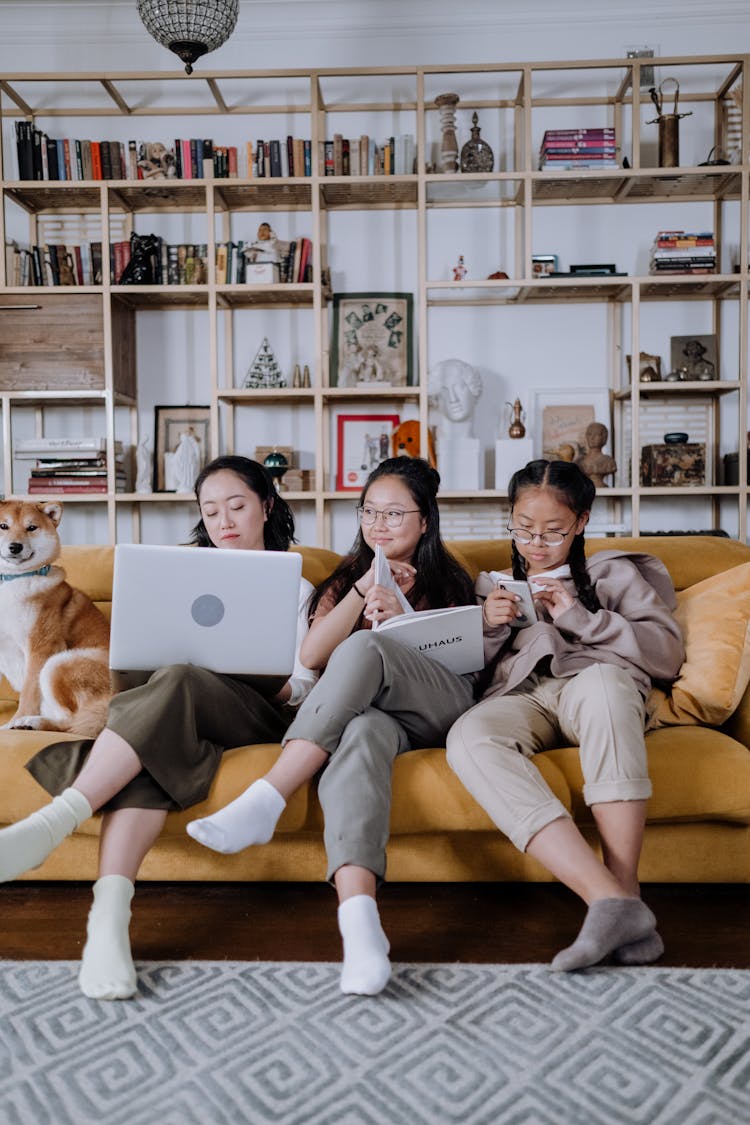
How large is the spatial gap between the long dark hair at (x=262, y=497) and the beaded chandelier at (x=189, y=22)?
180 cm

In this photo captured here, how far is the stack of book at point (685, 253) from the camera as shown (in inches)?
144

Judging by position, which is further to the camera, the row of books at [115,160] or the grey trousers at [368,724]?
the row of books at [115,160]

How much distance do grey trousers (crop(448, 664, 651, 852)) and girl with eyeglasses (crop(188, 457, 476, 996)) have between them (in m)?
0.13

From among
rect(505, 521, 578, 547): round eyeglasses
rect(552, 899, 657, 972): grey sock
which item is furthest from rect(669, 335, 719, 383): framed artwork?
rect(552, 899, 657, 972): grey sock

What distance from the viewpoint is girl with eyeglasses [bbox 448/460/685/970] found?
1526 millimetres

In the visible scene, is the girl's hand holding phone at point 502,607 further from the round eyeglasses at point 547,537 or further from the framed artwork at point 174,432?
the framed artwork at point 174,432

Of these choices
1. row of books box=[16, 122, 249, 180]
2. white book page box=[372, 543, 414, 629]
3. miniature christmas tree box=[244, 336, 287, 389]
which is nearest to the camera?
white book page box=[372, 543, 414, 629]

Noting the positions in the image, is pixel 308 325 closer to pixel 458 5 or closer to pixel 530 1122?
pixel 458 5

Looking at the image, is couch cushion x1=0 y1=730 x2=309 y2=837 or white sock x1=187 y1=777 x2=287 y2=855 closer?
white sock x1=187 y1=777 x2=287 y2=855

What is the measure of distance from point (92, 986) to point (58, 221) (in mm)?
3495

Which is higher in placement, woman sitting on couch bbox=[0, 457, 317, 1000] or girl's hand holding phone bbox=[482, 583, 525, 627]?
girl's hand holding phone bbox=[482, 583, 525, 627]

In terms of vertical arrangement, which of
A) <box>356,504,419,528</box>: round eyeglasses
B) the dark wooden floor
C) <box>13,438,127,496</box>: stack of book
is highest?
<box>13,438,127,496</box>: stack of book

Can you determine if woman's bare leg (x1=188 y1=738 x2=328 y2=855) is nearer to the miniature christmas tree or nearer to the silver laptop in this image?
the silver laptop

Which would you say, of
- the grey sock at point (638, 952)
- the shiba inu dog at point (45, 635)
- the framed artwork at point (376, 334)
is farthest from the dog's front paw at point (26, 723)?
the framed artwork at point (376, 334)
